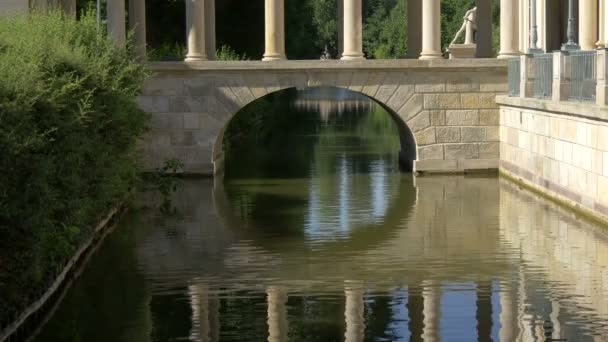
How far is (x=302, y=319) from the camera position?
2023cm

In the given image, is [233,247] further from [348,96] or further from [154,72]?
[348,96]

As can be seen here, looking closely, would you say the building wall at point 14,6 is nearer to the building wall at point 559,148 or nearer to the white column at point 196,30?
the white column at point 196,30

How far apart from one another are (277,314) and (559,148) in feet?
52.7

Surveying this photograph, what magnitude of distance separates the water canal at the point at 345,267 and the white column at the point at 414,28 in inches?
308

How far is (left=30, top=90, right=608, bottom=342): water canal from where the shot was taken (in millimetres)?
19703

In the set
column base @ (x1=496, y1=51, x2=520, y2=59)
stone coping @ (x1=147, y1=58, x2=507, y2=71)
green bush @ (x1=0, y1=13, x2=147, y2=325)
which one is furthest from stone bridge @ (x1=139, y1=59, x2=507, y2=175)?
green bush @ (x1=0, y1=13, x2=147, y2=325)

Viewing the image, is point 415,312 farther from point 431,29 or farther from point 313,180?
point 431,29

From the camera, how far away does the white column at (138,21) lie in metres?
47.0

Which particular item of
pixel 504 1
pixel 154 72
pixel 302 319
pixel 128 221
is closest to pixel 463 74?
pixel 504 1

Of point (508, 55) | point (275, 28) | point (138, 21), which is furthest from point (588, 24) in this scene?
point (138, 21)

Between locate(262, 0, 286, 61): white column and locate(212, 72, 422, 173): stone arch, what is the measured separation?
1460 mm

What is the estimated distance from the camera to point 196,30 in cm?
4559

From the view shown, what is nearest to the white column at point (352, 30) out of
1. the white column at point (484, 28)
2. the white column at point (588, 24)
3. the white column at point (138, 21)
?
the white column at point (484, 28)

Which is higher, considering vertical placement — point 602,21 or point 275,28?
point 602,21
